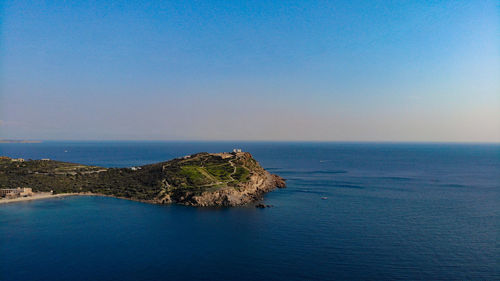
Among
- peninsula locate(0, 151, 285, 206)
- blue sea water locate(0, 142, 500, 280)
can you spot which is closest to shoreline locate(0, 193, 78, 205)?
peninsula locate(0, 151, 285, 206)

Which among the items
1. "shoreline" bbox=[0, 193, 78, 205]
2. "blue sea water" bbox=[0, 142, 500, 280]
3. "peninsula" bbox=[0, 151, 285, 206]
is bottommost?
"blue sea water" bbox=[0, 142, 500, 280]

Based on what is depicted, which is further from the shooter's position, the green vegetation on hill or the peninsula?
the green vegetation on hill

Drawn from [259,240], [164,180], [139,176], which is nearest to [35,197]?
[139,176]

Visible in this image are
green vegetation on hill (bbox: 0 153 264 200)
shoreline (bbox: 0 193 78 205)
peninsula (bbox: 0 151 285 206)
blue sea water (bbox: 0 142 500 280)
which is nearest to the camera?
blue sea water (bbox: 0 142 500 280)

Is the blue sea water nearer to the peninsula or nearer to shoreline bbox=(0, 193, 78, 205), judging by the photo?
shoreline bbox=(0, 193, 78, 205)

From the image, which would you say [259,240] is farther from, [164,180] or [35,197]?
[35,197]

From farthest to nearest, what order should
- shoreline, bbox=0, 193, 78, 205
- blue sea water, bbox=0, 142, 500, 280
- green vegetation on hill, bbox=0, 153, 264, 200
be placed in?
green vegetation on hill, bbox=0, 153, 264, 200, shoreline, bbox=0, 193, 78, 205, blue sea water, bbox=0, 142, 500, 280

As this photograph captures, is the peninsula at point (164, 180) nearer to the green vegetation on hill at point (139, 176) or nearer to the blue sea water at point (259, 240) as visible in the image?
the green vegetation on hill at point (139, 176)

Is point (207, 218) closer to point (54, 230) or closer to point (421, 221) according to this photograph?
point (54, 230)

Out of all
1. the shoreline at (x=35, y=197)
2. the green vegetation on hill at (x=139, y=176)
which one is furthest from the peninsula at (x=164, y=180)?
the shoreline at (x=35, y=197)

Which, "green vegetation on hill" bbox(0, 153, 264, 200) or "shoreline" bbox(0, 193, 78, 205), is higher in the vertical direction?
"green vegetation on hill" bbox(0, 153, 264, 200)
